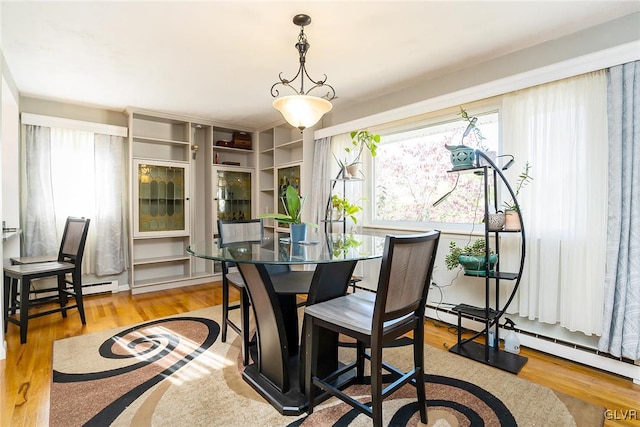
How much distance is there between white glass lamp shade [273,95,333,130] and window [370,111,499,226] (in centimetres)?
146

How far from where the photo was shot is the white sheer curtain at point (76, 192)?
344 centimetres

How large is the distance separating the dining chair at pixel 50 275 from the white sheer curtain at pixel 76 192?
24.7 inches

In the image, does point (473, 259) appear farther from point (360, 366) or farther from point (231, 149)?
point (231, 149)

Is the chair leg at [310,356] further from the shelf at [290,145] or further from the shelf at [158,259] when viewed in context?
the shelf at [158,259]

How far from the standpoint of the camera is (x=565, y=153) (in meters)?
2.19

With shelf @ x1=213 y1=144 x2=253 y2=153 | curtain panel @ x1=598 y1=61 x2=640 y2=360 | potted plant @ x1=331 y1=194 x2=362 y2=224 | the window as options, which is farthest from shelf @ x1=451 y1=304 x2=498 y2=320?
shelf @ x1=213 y1=144 x2=253 y2=153

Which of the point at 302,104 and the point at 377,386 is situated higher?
the point at 302,104

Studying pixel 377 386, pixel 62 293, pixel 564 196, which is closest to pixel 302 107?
pixel 377 386

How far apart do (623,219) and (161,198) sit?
14.8ft

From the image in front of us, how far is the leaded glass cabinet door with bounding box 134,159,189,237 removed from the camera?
3998 mm

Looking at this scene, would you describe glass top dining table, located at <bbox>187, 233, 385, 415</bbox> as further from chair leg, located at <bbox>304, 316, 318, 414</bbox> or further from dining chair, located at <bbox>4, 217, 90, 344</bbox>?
dining chair, located at <bbox>4, 217, 90, 344</bbox>

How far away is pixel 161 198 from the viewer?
13.7 ft

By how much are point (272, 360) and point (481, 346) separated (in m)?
1.62

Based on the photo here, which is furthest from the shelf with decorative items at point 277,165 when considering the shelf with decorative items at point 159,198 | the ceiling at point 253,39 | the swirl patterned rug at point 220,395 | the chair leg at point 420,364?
the chair leg at point 420,364
